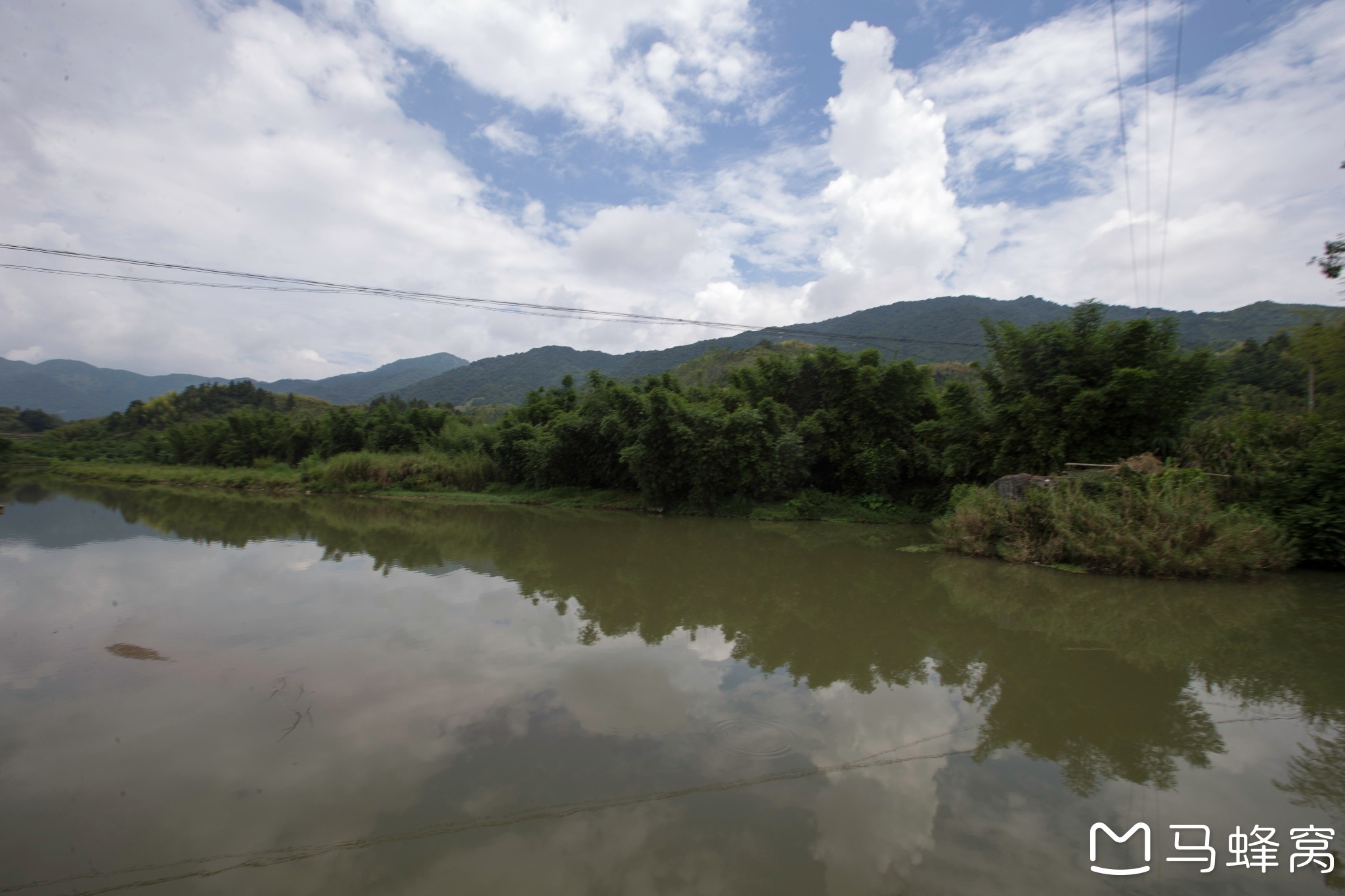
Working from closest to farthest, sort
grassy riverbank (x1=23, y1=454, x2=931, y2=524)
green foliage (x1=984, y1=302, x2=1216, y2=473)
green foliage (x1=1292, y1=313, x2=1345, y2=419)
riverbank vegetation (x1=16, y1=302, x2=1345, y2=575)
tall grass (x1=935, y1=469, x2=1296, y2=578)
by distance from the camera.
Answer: tall grass (x1=935, y1=469, x2=1296, y2=578) → riverbank vegetation (x1=16, y1=302, x2=1345, y2=575) → green foliage (x1=1292, y1=313, x2=1345, y2=419) → green foliage (x1=984, y1=302, x2=1216, y2=473) → grassy riverbank (x1=23, y1=454, x2=931, y2=524)

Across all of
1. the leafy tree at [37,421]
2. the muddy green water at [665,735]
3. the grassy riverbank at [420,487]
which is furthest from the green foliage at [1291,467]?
the leafy tree at [37,421]

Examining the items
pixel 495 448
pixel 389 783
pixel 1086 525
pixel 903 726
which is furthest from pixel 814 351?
pixel 389 783

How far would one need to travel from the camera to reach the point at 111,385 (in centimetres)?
12188

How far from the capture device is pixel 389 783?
128 inches

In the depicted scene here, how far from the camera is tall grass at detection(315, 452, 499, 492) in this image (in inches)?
816

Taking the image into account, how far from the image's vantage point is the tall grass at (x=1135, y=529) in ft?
25.0

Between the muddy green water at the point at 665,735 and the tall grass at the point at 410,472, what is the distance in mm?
12664

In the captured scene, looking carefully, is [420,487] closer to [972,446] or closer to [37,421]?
[972,446]

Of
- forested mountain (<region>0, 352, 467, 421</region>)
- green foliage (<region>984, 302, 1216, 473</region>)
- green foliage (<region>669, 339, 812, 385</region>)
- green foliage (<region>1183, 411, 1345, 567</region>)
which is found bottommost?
green foliage (<region>1183, 411, 1345, 567</region>)

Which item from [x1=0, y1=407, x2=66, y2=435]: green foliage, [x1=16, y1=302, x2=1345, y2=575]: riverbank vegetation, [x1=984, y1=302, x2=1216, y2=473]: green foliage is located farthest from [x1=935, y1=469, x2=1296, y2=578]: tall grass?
[x1=0, y1=407, x2=66, y2=435]: green foliage

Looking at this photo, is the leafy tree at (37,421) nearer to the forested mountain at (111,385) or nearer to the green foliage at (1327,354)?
the forested mountain at (111,385)

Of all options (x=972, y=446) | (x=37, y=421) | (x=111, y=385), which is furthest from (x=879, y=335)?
(x=111, y=385)

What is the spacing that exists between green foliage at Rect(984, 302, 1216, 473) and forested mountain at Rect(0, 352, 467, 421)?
97.3 meters

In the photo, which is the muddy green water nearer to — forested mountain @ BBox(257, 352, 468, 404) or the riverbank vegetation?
the riverbank vegetation
